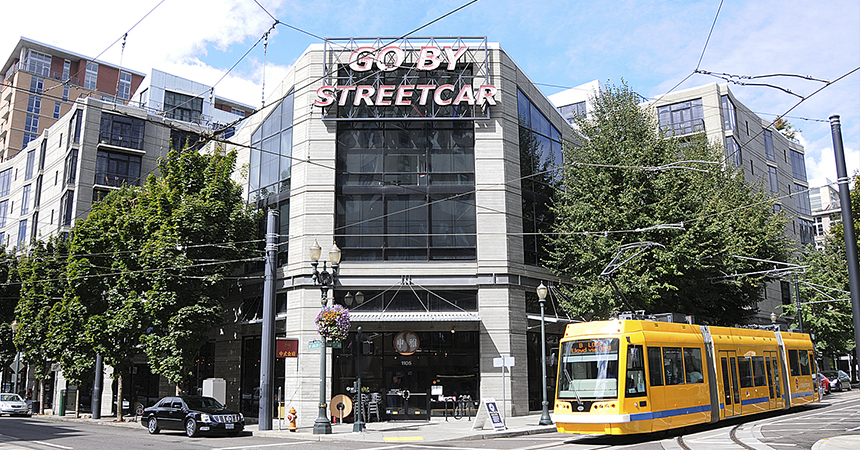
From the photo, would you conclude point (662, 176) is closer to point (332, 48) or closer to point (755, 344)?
point (755, 344)

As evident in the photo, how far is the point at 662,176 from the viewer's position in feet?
82.5

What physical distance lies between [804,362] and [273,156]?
25.1m

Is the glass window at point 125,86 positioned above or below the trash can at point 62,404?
above

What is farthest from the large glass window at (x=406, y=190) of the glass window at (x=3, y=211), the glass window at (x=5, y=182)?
the glass window at (x=5, y=182)

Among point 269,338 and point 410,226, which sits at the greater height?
point 410,226

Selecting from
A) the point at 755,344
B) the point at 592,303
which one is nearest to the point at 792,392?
the point at 755,344

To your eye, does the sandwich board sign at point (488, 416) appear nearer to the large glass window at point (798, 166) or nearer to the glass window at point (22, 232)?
the glass window at point (22, 232)

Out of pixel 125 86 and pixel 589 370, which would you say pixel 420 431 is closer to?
pixel 589 370

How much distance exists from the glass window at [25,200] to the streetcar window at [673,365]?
53375 millimetres

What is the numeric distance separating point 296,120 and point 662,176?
16.1m

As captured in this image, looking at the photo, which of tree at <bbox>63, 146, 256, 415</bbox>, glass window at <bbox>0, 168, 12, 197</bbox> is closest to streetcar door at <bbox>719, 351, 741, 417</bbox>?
tree at <bbox>63, 146, 256, 415</bbox>

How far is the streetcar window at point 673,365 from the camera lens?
1658cm

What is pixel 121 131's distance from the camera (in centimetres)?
4503

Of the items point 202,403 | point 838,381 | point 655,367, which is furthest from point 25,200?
point 838,381
